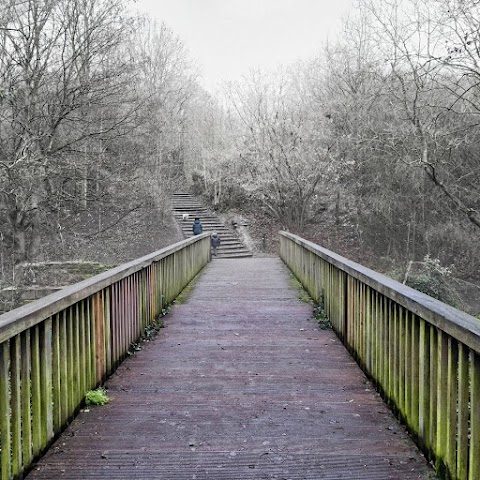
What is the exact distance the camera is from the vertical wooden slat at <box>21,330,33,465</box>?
7.68ft

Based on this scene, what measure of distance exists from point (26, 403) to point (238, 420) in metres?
1.28

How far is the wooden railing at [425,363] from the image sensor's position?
6.92 ft

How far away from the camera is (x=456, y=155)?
17.1 m

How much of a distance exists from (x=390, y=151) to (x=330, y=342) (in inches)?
534

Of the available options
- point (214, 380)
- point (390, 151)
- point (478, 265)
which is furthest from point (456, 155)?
point (214, 380)

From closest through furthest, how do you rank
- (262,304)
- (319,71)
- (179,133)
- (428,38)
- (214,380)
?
(214,380), (262,304), (428,38), (319,71), (179,133)

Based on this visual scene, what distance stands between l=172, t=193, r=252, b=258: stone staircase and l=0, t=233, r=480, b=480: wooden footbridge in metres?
16.2

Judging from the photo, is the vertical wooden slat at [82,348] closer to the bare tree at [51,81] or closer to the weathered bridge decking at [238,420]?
the weathered bridge decking at [238,420]

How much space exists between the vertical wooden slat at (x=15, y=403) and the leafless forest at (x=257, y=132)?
586 centimetres

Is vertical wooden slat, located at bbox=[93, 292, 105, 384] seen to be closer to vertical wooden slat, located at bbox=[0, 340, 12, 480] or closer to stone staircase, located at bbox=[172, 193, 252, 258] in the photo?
vertical wooden slat, located at bbox=[0, 340, 12, 480]

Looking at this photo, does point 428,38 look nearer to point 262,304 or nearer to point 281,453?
point 262,304

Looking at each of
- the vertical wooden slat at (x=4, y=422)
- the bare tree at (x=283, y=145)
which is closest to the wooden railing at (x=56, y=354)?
the vertical wooden slat at (x=4, y=422)

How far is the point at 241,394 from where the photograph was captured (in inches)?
139

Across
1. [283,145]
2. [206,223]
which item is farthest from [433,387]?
[206,223]
